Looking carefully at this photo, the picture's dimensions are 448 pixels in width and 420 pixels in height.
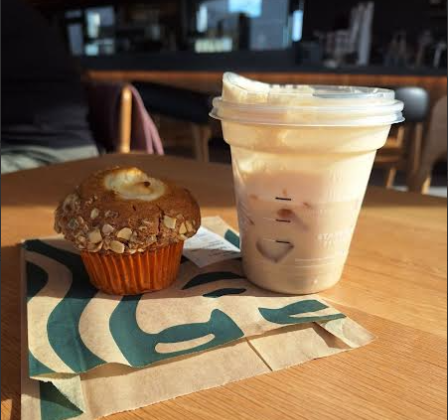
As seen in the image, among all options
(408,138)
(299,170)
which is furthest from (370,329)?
(408,138)

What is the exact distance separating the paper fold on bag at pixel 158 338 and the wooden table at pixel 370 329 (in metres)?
0.01

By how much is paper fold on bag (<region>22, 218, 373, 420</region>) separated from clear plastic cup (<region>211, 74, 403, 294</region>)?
0.12 feet

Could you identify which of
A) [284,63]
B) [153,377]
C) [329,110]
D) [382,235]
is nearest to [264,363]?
[153,377]

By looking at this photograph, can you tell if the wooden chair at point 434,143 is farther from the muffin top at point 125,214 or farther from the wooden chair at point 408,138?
the muffin top at point 125,214

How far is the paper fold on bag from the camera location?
32cm

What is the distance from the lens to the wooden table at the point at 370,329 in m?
0.31

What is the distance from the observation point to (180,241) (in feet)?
1.49

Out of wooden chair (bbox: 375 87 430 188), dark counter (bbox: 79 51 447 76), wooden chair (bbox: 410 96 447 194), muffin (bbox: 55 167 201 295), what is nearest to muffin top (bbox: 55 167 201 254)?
muffin (bbox: 55 167 201 295)

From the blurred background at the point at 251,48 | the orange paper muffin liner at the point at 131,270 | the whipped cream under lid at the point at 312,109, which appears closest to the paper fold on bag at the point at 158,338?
the orange paper muffin liner at the point at 131,270

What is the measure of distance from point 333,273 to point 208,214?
267mm

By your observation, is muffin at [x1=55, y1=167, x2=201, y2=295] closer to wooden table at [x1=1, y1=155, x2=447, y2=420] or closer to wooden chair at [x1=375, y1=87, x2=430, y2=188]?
wooden table at [x1=1, y1=155, x2=447, y2=420]

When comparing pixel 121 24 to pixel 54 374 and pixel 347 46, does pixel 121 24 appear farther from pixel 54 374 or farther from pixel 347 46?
pixel 54 374

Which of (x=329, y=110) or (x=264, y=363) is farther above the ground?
(x=329, y=110)

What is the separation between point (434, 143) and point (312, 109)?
3.51 feet
